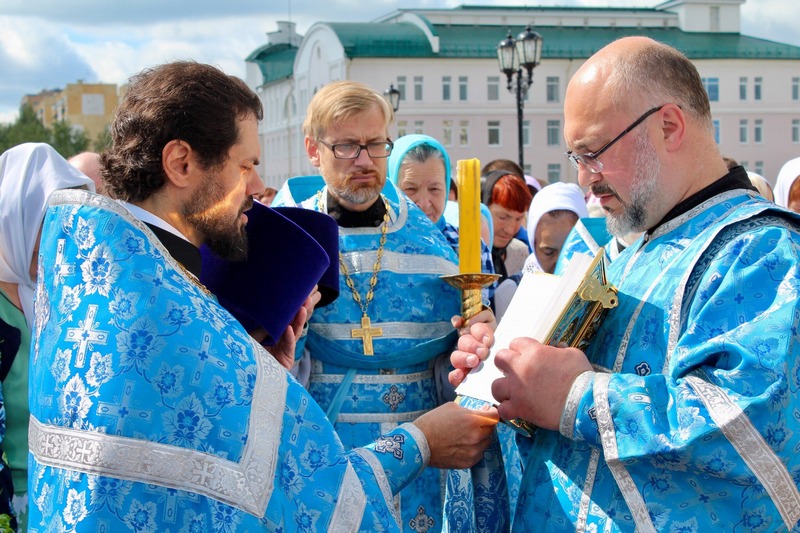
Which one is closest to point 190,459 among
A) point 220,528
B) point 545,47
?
point 220,528

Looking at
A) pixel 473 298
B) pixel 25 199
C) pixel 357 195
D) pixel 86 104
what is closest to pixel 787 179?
pixel 357 195

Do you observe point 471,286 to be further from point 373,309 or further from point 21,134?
point 21,134

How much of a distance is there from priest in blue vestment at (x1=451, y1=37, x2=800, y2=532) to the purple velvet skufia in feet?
1.73

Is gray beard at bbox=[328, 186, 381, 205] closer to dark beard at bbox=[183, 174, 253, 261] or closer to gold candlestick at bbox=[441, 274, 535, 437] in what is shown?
gold candlestick at bbox=[441, 274, 535, 437]

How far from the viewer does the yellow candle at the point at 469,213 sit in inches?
111

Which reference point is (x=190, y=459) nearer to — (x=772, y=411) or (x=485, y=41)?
(x=772, y=411)

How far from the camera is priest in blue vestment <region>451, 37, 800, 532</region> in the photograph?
6.91ft

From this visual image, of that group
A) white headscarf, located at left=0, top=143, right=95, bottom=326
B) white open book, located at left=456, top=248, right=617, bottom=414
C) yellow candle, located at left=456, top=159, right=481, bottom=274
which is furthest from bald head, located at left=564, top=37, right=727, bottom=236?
white headscarf, located at left=0, top=143, right=95, bottom=326

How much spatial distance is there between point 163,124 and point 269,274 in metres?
0.71

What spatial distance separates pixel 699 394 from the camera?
212 centimetres

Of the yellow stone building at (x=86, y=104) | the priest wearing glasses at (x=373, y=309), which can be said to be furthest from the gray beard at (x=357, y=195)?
the yellow stone building at (x=86, y=104)

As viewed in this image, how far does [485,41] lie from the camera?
5609 centimetres

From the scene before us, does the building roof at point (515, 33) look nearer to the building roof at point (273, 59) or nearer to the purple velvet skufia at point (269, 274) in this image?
the building roof at point (273, 59)

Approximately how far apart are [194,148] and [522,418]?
107 centimetres
